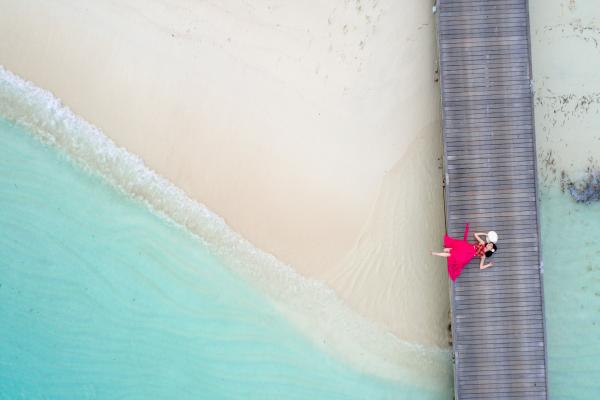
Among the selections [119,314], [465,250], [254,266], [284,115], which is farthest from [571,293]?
[119,314]

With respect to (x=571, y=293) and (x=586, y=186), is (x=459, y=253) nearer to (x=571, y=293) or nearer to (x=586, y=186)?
(x=571, y=293)

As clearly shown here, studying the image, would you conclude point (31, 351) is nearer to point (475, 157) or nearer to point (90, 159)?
point (90, 159)

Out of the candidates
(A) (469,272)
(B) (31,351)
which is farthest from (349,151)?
(B) (31,351)

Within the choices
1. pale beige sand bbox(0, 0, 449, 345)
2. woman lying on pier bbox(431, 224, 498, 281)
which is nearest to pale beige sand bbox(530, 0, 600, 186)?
woman lying on pier bbox(431, 224, 498, 281)

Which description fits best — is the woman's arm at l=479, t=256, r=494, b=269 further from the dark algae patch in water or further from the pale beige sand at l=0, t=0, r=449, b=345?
the dark algae patch in water

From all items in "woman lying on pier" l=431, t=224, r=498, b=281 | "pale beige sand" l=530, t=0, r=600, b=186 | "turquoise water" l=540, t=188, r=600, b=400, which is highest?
"pale beige sand" l=530, t=0, r=600, b=186

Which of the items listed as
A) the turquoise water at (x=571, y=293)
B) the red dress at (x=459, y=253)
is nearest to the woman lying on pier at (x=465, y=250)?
the red dress at (x=459, y=253)
